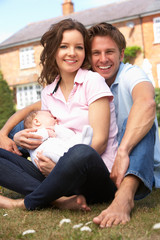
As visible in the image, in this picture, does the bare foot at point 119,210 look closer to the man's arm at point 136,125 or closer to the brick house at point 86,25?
the man's arm at point 136,125

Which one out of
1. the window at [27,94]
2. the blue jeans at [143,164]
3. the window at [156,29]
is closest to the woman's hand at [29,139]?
the blue jeans at [143,164]

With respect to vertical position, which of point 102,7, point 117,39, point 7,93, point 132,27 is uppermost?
point 102,7

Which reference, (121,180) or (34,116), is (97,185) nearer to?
(121,180)

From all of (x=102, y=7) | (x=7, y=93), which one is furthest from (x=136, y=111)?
(x=102, y=7)

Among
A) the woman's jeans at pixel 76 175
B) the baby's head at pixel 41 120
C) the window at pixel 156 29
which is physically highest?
the window at pixel 156 29

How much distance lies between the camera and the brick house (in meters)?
18.8

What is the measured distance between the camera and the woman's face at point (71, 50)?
2.92 metres

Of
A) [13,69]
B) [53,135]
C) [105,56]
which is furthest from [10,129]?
[13,69]

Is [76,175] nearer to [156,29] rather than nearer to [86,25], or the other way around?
[156,29]

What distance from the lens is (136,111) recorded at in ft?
8.51

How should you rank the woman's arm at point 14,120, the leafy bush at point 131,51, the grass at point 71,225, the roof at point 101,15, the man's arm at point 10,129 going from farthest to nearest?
the roof at point 101,15
the leafy bush at point 131,51
the woman's arm at point 14,120
the man's arm at point 10,129
the grass at point 71,225

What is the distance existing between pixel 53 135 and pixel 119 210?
88cm

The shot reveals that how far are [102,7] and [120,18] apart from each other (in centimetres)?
417

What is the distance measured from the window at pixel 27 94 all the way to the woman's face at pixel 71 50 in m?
20.1
